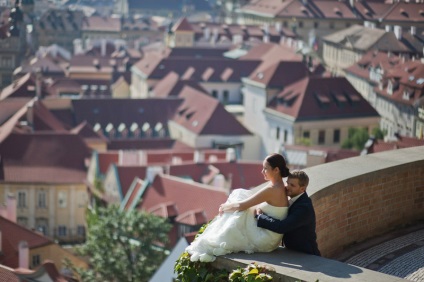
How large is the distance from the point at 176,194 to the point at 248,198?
87.8 ft

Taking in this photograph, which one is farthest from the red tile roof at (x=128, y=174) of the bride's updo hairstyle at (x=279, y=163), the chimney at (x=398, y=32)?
the bride's updo hairstyle at (x=279, y=163)

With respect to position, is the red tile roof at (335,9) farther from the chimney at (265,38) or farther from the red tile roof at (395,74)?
the red tile roof at (395,74)

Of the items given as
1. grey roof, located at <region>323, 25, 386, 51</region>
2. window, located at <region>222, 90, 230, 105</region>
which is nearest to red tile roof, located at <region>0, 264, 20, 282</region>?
grey roof, located at <region>323, 25, 386, 51</region>

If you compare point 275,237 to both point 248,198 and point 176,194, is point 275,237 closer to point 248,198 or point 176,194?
point 248,198

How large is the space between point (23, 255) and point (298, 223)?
75.3 ft

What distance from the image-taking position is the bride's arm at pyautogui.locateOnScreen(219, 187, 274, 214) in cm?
659

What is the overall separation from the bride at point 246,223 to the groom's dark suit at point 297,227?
48 mm

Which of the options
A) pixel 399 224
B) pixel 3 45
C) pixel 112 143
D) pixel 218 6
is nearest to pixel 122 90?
pixel 3 45

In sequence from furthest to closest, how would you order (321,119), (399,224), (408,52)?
1. (321,119)
2. (408,52)
3. (399,224)

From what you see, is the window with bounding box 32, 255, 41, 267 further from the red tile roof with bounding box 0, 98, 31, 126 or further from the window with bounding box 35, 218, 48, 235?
the red tile roof with bounding box 0, 98, 31, 126

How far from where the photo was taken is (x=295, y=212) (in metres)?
6.56

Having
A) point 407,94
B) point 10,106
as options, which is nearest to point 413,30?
point 407,94

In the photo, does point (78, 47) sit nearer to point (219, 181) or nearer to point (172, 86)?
point (172, 86)

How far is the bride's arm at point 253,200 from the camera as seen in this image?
6.59m
